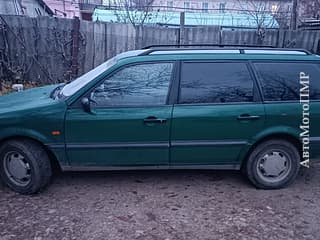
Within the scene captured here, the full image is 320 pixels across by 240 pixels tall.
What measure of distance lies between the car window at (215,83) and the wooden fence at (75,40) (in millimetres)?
5350

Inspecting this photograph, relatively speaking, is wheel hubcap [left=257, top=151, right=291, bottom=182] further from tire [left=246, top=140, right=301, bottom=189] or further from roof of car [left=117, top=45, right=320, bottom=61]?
roof of car [left=117, top=45, right=320, bottom=61]

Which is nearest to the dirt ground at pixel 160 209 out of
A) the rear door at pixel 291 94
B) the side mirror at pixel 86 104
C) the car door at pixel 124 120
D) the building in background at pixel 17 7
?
the car door at pixel 124 120

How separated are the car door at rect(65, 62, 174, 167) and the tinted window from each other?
1104 mm

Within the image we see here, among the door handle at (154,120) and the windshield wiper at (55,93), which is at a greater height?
the windshield wiper at (55,93)

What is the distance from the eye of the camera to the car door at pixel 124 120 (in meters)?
3.64

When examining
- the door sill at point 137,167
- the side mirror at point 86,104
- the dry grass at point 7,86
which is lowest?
the door sill at point 137,167

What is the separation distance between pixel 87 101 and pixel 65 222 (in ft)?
4.13

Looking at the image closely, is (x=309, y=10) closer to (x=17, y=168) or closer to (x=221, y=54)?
(x=221, y=54)

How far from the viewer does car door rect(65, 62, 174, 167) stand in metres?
3.64

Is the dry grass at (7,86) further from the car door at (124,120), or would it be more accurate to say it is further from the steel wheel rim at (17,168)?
the car door at (124,120)

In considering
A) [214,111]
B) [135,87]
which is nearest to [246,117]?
[214,111]

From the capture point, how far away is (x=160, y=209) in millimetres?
3541

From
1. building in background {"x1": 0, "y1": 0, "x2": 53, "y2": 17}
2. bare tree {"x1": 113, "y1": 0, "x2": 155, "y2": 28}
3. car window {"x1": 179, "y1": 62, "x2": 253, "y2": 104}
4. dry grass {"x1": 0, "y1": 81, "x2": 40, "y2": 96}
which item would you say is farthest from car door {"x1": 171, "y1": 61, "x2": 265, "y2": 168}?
building in background {"x1": 0, "y1": 0, "x2": 53, "y2": 17}

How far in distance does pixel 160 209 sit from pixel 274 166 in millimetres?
1482
